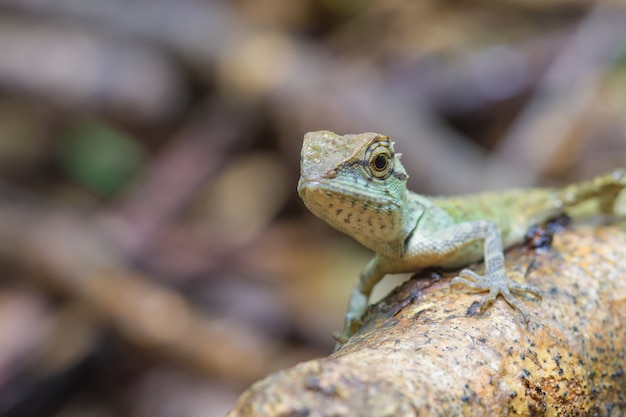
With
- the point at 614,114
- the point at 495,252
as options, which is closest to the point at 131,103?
the point at 614,114

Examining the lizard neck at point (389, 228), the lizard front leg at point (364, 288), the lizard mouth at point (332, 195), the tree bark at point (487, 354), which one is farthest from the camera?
the lizard front leg at point (364, 288)

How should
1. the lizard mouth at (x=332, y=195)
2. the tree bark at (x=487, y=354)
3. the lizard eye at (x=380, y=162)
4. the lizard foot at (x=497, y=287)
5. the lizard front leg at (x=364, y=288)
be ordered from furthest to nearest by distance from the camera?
the lizard front leg at (x=364, y=288), the lizard eye at (x=380, y=162), the lizard mouth at (x=332, y=195), the lizard foot at (x=497, y=287), the tree bark at (x=487, y=354)

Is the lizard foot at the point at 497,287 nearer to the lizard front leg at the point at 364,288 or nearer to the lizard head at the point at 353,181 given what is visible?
the lizard head at the point at 353,181

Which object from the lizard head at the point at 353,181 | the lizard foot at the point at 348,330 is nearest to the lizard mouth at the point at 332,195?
the lizard head at the point at 353,181

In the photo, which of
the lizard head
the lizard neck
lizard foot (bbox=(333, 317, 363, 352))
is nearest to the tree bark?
the lizard neck

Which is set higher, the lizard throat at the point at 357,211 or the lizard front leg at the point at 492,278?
the lizard throat at the point at 357,211

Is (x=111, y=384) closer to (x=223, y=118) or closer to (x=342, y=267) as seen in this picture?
(x=342, y=267)
